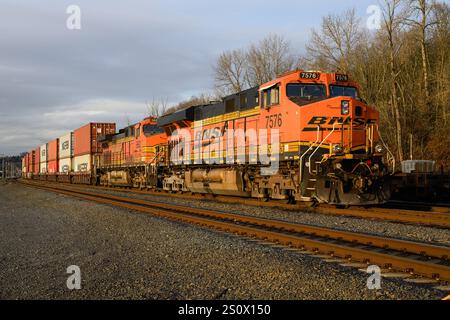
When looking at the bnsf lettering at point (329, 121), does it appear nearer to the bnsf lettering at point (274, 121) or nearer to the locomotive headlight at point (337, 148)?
the locomotive headlight at point (337, 148)

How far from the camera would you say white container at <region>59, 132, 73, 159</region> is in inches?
1775

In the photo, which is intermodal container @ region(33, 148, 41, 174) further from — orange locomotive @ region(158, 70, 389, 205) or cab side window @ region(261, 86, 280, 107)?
cab side window @ region(261, 86, 280, 107)

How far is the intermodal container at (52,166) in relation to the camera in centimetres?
5141

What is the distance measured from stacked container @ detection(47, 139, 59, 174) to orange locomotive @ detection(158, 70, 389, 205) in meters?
39.9

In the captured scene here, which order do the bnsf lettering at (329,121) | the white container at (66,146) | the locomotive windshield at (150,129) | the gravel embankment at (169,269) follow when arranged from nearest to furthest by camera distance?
the gravel embankment at (169,269) → the bnsf lettering at (329,121) → the locomotive windshield at (150,129) → the white container at (66,146)

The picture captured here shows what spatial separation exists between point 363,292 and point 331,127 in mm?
8040

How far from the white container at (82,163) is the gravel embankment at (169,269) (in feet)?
94.0

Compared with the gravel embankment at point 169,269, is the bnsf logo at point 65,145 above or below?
above

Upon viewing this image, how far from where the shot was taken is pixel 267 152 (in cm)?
1427

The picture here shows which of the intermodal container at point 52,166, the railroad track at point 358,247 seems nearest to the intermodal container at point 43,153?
the intermodal container at point 52,166

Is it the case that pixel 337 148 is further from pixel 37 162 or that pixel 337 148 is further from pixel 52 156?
pixel 37 162

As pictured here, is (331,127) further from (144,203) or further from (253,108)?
(144,203)

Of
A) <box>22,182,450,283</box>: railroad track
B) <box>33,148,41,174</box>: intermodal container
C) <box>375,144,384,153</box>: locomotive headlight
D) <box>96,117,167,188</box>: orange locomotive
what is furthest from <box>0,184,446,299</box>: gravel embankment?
<box>33,148,41,174</box>: intermodal container

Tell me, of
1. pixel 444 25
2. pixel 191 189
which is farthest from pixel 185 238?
pixel 444 25
